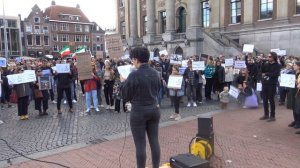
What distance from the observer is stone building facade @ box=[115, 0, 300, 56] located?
82.2 ft

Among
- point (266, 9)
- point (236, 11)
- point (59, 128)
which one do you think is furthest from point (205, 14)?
point (59, 128)

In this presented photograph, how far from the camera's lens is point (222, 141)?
23.8ft

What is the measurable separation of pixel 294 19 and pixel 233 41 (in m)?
5.43

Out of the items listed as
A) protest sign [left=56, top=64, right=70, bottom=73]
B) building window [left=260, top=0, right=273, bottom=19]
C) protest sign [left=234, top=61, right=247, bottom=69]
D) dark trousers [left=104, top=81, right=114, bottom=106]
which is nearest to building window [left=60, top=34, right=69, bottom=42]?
building window [left=260, top=0, right=273, bottom=19]

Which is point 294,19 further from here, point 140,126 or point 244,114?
point 140,126

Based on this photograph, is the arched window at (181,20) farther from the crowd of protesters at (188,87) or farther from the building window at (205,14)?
the crowd of protesters at (188,87)

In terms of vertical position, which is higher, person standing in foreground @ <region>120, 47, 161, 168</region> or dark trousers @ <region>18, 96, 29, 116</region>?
person standing in foreground @ <region>120, 47, 161, 168</region>

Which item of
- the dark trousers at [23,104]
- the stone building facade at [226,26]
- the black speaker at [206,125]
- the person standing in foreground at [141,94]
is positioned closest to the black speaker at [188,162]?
the person standing in foreground at [141,94]

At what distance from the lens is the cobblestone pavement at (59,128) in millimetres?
7395

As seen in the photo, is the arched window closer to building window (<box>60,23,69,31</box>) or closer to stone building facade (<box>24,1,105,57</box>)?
stone building facade (<box>24,1,105,57</box>)

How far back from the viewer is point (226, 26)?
30.4m

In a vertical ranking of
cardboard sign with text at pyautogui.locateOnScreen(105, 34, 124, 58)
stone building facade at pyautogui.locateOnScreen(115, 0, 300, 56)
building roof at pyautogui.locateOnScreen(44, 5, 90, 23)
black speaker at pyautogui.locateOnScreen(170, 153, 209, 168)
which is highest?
building roof at pyautogui.locateOnScreen(44, 5, 90, 23)

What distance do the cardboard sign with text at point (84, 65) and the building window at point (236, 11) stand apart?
2217cm

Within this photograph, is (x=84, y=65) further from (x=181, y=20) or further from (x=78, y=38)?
(x=78, y=38)
